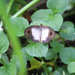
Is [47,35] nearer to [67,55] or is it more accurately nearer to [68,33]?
[67,55]

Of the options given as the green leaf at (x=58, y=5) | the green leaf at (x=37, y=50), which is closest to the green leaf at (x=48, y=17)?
the green leaf at (x=58, y=5)

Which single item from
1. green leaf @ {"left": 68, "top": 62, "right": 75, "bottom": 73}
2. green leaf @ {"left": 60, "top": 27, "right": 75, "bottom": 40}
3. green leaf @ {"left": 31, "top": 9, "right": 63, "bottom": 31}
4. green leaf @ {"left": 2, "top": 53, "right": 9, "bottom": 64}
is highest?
green leaf @ {"left": 31, "top": 9, "right": 63, "bottom": 31}

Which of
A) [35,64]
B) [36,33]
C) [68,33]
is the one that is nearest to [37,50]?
[36,33]

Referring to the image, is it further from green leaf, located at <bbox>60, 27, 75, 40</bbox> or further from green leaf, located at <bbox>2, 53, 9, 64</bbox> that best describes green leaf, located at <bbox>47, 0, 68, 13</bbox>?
green leaf, located at <bbox>2, 53, 9, 64</bbox>

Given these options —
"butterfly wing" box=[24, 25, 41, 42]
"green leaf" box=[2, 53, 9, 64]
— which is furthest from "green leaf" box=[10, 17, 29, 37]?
"green leaf" box=[2, 53, 9, 64]

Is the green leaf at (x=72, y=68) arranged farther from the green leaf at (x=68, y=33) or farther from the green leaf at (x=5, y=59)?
the green leaf at (x=5, y=59)

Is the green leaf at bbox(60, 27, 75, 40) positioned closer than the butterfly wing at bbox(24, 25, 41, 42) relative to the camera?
No
